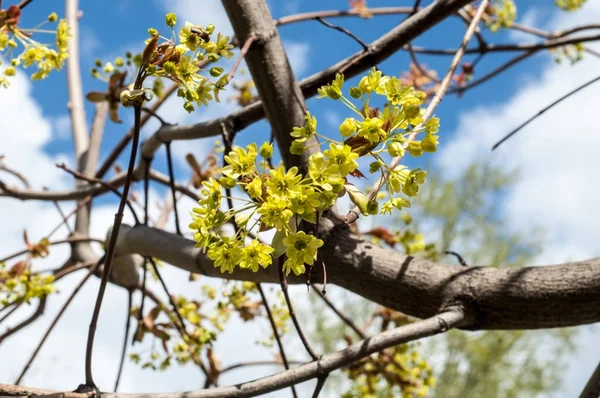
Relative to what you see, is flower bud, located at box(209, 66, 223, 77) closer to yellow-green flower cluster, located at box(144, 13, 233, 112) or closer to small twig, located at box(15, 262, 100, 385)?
yellow-green flower cluster, located at box(144, 13, 233, 112)

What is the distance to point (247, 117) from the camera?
132 centimetres

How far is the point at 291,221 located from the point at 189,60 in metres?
0.21

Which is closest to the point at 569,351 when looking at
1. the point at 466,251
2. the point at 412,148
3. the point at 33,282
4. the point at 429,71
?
the point at 466,251

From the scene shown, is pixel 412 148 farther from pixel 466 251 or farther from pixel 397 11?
pixel 466 251

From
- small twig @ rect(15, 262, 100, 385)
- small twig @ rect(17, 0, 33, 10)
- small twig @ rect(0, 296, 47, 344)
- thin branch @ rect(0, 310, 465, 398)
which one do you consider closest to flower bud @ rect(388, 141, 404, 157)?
thin branch @ rect(0, 310, 465, 398)

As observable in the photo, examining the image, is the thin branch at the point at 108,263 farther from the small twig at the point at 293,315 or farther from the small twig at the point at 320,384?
the small twig at the point at 320,384

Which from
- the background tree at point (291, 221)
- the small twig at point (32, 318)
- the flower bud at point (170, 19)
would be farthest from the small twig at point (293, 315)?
the small twig at point (32, 318)

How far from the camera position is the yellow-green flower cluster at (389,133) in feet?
2.25

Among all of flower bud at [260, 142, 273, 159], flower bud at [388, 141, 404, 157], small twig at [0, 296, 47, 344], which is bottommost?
flower bud at [260, 142, 273, 159]

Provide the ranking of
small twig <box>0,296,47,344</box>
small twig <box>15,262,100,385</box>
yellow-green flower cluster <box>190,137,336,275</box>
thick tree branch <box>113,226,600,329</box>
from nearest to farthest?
1. yellow-green flower cluster <box>190,137,336,275</box>
2. thick tree branch <box>113,226,600,329</box>
3. small twig <box>15,262,100,385</box>
4. small twig <box>0,296,47,344</box>

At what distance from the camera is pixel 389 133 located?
0.70 m

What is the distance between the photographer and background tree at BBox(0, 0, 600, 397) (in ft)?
2.23

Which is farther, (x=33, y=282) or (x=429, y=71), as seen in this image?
(x=429, y=71)

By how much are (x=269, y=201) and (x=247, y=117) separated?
2.29 feet
